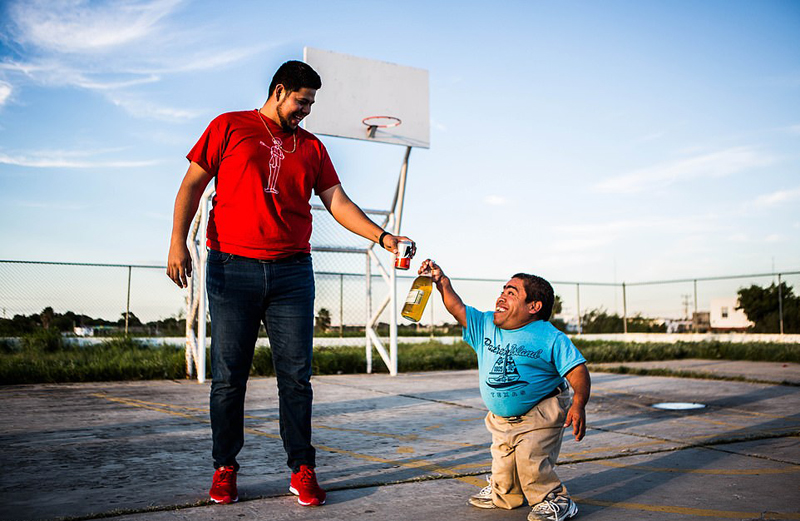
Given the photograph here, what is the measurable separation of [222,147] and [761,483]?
124 inches

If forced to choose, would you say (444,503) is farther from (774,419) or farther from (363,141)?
(363,141)

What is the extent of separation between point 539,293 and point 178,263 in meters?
1.67

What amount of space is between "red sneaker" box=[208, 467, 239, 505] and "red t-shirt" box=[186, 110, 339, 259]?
0.99 meters

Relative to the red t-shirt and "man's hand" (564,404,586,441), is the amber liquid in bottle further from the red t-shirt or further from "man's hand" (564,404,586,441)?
"man's hand" (564,404,586,441)

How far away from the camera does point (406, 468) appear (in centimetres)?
380

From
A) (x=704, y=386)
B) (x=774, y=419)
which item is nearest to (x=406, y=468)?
(x=774, y=419)

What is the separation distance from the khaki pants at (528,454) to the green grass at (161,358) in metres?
5.05

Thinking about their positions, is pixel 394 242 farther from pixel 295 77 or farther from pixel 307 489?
pixel 307 489

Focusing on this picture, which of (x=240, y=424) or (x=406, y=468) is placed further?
(x=406, y=468)

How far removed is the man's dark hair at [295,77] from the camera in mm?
3264

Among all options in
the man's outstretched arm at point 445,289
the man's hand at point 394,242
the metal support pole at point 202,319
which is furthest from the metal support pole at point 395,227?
the man's outstretched arm at point 445,289

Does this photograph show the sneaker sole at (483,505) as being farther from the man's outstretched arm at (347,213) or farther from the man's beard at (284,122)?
the man's beard at (284,122)

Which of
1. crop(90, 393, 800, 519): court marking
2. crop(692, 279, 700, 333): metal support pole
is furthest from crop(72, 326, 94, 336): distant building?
crop(692, 279, 700, 333): metal support pole

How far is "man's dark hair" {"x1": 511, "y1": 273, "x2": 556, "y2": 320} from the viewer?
125 inches
